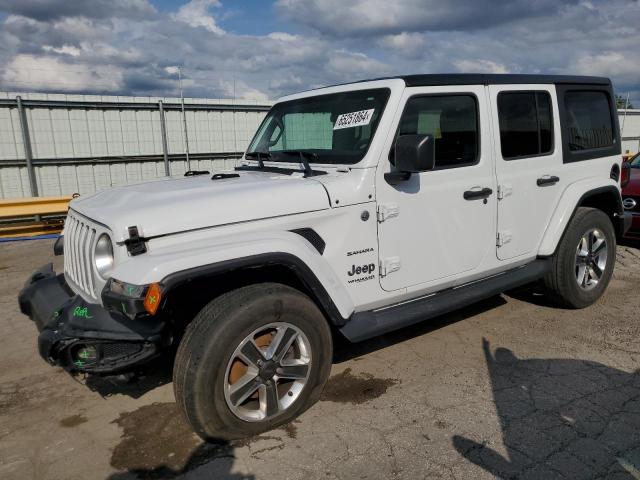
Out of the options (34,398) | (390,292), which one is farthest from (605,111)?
(34,398)

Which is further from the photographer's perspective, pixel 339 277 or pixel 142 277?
pixel 339 277

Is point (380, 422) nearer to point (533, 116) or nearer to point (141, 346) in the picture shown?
point (141, 346)

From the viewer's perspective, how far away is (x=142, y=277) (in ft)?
7.78

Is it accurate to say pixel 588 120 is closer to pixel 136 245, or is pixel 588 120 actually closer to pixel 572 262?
pixel 572 262

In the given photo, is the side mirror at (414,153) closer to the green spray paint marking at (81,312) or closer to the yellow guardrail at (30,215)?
the green spray paint marking at (81,312)

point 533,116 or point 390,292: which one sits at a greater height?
point 533,116

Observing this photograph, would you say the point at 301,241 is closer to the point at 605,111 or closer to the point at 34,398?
the point at 34,398

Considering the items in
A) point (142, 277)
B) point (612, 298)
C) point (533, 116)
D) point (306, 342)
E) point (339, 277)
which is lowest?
point (612, 298)

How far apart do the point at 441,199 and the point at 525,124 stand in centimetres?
121

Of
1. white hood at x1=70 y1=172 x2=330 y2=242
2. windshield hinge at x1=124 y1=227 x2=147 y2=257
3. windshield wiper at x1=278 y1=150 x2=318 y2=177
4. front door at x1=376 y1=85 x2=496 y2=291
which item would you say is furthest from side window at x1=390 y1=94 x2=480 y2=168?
windshield hinge at x1=124 y1=227 x2=147 y2=257

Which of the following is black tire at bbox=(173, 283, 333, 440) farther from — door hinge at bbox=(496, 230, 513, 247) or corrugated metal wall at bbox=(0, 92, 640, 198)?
corrugated metal wall at bbox=(0, 92, 640, 198)

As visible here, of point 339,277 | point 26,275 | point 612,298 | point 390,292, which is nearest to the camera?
point 339,277

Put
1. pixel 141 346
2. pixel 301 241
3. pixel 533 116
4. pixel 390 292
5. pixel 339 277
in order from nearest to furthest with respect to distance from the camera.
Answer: pixel 141 346 → pixel 301 241 → pixel 339 277 → pixel 390 292 → pixel 533 116

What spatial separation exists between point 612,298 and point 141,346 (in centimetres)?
469
